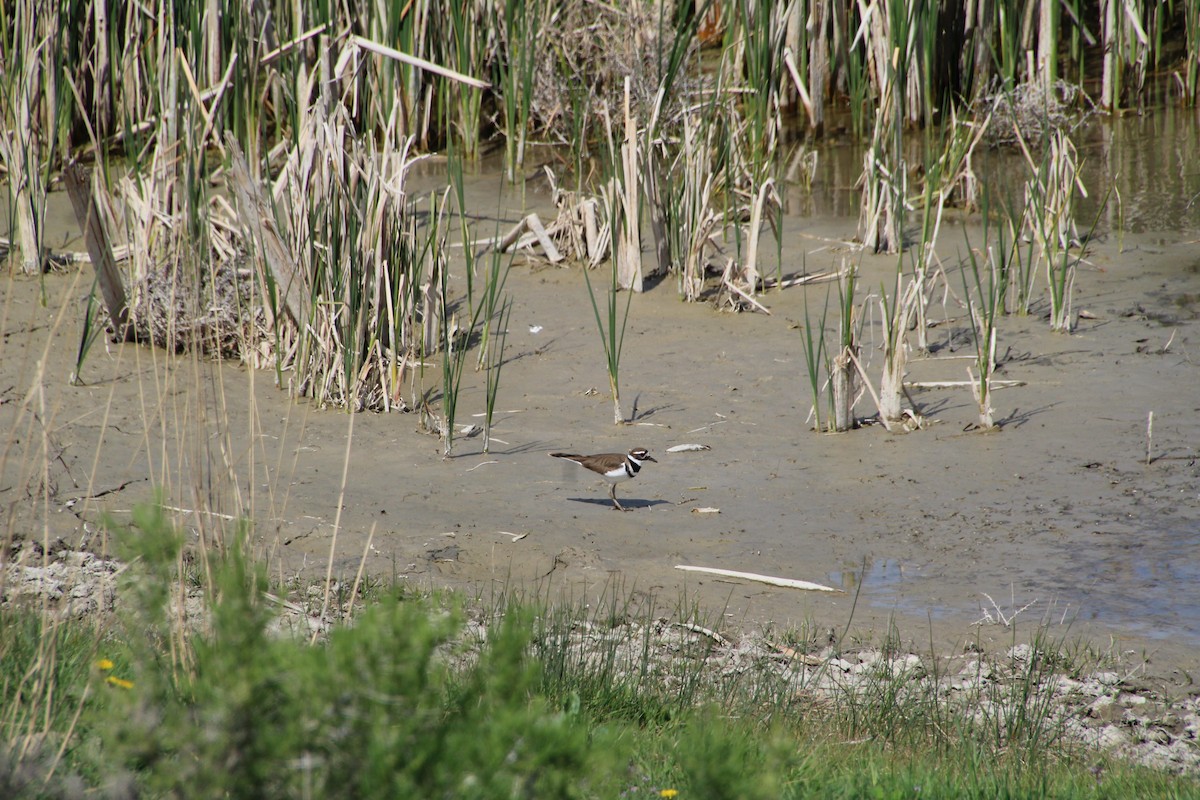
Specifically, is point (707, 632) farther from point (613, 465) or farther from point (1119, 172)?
point (1119, 172)

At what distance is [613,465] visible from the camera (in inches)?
210

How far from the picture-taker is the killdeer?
17.5 feet

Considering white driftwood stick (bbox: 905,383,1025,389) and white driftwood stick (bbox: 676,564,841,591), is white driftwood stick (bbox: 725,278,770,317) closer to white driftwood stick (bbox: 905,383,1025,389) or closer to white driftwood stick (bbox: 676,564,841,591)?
white driftwood stick (bbox: 905,383,1025,389)

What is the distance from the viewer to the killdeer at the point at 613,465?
5.33m

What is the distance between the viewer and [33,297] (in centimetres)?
741

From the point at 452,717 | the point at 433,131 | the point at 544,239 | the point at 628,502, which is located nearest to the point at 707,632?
the point at 628,502

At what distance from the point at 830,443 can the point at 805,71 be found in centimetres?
583

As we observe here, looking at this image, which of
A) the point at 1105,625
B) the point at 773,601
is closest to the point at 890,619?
the point at 773,601

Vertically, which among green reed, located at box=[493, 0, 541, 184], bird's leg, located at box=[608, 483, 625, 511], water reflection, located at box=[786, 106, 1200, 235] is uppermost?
green reed, located at box=[493, 0, 541, 184]

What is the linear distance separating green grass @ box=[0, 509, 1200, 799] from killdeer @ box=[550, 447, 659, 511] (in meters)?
0.94

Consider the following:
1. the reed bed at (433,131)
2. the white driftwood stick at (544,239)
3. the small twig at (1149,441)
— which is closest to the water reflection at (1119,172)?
the reed bed at (433,131)

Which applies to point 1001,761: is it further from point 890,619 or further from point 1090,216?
point 1090,216

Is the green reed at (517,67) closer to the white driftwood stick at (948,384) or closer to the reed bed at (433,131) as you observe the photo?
the reed bed at (433,131)

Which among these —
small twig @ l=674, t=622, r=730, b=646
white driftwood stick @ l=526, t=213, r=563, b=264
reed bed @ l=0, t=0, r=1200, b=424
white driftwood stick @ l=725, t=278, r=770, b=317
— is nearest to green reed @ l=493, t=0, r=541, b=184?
reed bed @ l=0, t=0, r=1200, b=424
